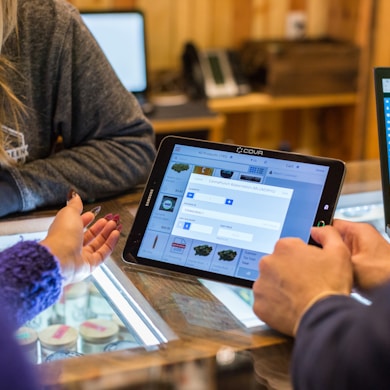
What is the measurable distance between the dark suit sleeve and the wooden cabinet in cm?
243

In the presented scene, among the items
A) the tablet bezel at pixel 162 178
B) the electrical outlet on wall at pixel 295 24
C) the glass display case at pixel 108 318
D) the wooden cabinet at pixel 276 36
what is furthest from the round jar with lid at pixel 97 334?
the electrical outlet on wall at pixel 295 24

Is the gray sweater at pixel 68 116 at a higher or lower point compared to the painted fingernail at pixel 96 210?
higher

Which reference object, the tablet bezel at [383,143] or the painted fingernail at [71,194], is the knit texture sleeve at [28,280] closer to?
the painted fingernail at [71,194]

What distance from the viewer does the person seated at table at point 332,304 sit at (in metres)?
0.68

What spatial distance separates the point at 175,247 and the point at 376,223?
→ 1.27 ft

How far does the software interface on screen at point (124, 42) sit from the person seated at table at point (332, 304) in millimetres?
2054

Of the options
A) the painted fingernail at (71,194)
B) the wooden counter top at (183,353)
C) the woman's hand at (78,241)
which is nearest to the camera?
the wooden counter top at (183,353)

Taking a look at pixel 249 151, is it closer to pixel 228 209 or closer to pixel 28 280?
pixel 228 209

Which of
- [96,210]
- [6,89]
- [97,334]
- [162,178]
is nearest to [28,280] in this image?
[97,334]

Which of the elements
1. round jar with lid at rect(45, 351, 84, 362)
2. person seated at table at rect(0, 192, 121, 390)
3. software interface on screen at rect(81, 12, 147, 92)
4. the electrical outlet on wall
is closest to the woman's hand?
person seated at table at rect(0, 192, 121, 390)

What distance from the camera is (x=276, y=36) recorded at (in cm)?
365

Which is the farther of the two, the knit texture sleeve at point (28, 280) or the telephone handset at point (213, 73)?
the telephone handset at point (213, 73)

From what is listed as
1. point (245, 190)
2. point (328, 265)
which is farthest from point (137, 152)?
point (328, 265)

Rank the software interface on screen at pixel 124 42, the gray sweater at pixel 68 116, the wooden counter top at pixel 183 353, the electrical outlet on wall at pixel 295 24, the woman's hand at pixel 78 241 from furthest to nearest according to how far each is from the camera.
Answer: the electrical outlet on wall at pixel 295 24 → the software interface on screen at pixel 124 42 → the gray sweater at pixel 68 116 → the woman's hand at pixel 78 241 → the wooden counter top at pixel 183 353
